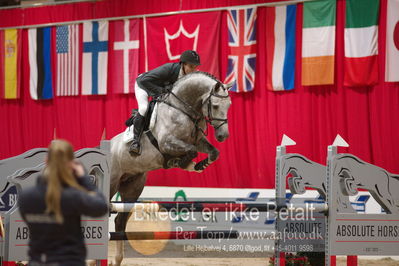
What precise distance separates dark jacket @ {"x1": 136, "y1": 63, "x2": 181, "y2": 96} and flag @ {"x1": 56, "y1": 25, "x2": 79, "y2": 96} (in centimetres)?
530

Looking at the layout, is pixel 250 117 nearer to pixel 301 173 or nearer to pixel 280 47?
pixel 280 47

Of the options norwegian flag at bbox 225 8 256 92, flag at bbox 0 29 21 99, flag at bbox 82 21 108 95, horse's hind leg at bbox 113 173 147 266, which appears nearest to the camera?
horse's hind leg at bbox 113 173 147 266

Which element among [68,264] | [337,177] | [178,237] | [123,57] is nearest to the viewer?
[68,264]

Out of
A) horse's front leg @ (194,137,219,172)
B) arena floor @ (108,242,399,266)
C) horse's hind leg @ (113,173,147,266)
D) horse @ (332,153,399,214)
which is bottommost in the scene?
arena floor @ (108,242,399,266)

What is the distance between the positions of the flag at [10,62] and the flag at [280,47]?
5.14 metres

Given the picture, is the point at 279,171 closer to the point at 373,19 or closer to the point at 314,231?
the point at 314,231

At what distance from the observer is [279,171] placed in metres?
4.85

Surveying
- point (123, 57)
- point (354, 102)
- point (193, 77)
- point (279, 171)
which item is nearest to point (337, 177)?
point (279, 171)

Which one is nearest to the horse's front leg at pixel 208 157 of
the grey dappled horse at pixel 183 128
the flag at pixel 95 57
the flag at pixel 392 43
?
the grey dappled horse at pixel 183 128

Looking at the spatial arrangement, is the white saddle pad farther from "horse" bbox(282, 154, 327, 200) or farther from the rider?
"horse" bbox(282, 154, 327, 200)

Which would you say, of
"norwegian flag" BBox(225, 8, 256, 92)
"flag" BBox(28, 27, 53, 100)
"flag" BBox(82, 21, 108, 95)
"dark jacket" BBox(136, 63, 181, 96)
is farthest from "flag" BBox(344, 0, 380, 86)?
"flag" BBox(28, 27, 53, 100)

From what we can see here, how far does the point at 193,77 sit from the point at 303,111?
3649 mm

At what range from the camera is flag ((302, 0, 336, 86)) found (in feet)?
27.3

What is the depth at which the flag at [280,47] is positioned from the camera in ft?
28.6
